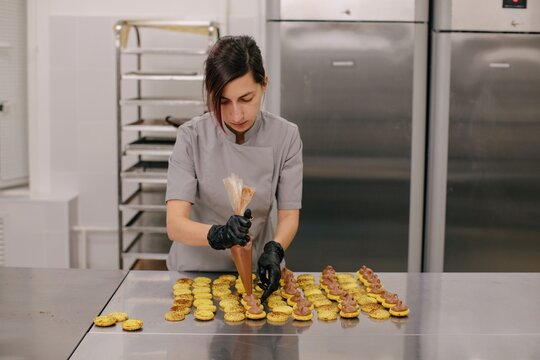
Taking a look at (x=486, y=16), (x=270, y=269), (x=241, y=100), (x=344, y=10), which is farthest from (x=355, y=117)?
(x=270, y=269)

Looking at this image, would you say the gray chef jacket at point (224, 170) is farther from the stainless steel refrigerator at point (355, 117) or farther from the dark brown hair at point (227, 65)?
the stainless steel refrigerator at point (355, 117)

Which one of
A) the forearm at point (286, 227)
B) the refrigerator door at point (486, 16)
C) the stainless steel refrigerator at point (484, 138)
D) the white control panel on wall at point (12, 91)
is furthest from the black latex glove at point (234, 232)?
the white control panel on wall at point (12, 91)

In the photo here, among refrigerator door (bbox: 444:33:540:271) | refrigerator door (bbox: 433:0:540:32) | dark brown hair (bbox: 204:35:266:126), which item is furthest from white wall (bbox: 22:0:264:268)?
dark brown hair (bbox: 204:35:266:126)

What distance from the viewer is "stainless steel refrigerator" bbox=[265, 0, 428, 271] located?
12.2 feet

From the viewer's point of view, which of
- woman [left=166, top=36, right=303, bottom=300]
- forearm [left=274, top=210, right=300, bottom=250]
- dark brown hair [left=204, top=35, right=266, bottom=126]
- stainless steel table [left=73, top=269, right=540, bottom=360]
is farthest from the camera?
forearm [left=274, top=210, right=300, bottom=250]

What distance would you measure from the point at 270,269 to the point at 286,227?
323 millimetres

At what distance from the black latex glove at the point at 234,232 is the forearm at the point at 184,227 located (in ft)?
0.42

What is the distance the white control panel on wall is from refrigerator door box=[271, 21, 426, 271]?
1.72 meters

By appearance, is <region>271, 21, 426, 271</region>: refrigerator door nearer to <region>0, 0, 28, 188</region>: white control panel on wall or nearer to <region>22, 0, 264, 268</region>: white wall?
<region>22, 0, 264, 268</region>: white wall

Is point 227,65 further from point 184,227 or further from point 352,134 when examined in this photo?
point 352,134

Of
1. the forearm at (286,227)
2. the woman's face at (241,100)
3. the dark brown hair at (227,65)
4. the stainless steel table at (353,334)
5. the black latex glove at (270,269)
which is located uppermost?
the dark brown hair at (227,65)

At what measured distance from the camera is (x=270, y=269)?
6.48ft

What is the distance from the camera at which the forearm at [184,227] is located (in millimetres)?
2092

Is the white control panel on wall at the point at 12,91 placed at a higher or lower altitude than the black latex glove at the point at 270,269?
higher
